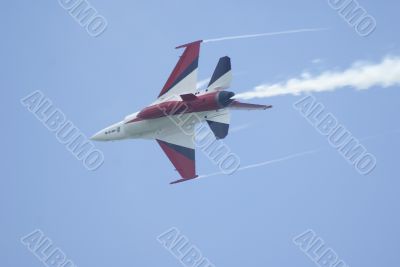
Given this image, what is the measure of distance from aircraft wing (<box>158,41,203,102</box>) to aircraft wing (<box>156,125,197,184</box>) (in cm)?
238

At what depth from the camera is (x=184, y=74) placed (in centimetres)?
4759

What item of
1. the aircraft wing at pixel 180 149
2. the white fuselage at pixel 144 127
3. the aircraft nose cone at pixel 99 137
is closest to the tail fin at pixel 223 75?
the white fuselage at pixel 144 127

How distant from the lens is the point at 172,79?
47750mm

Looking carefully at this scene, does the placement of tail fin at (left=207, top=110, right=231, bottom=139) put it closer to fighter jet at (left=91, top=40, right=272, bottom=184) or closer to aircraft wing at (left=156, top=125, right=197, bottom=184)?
fighter jet at (left=91, top=40, right=272, bottom=184)

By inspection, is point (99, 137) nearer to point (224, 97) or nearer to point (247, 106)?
point (224, 97)

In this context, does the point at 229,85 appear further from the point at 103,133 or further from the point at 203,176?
the point at 103,133

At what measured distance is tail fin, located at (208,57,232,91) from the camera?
43844 millimetres

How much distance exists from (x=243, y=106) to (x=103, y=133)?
10.2 metres

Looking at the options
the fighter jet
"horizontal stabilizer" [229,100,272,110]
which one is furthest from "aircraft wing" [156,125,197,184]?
"horizontal stabilizer" [229,100,272,110]

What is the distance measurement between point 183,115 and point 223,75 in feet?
12.8

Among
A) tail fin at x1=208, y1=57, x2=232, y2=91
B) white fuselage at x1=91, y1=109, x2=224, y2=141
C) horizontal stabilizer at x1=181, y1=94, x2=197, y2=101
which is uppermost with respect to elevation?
tail fin at x1=208, y1=57, x2=232, y2=91

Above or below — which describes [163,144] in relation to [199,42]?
below

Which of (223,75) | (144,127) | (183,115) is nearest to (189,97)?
(183,115)

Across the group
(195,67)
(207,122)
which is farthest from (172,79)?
(207,122)
